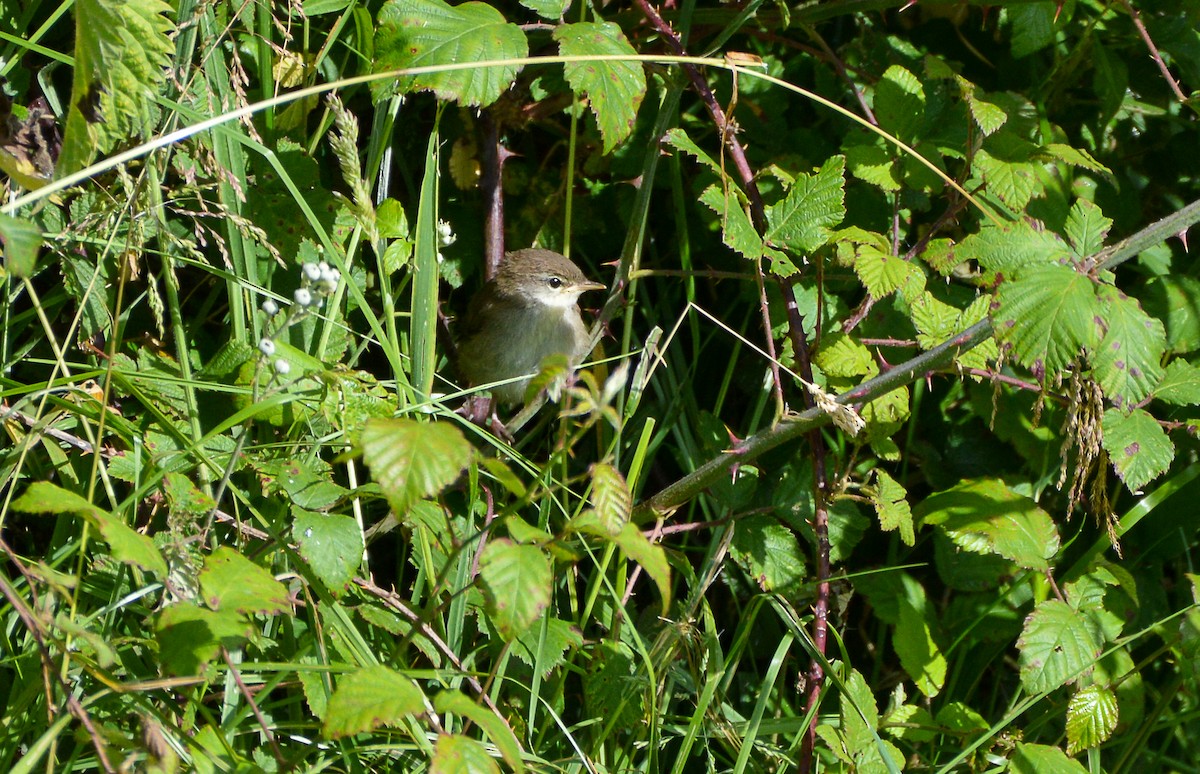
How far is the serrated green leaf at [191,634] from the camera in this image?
5.81 ft

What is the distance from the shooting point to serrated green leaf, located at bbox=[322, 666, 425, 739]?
169 cm

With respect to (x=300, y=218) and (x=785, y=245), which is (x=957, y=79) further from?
(x=300, y=218)

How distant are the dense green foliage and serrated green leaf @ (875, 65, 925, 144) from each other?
1 centimetres

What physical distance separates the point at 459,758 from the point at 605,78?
5.13 feet

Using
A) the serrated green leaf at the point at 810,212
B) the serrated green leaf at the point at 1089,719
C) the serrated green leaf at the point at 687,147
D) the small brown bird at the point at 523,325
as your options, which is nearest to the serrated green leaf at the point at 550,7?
the serrated green leaf at the point at 687,147

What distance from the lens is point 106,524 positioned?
176 cm

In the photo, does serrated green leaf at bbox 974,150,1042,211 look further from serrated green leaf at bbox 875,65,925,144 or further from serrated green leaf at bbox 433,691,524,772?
serrated green leaf at bbox 433,691,524,772

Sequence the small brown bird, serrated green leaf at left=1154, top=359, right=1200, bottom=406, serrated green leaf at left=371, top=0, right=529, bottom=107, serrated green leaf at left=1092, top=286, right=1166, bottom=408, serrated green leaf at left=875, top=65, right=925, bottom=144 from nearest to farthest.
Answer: serrated green leaf at left=1092, top=286, right=1166, bottom=408, serrated green leaf at left=371, top=0, right=529, bottom=107, serrated green leaf at left=1154, top=359, right=1200, bottom=406, serrated green leaf at left=875, top=65, right=925, bottom=144, the small brown bird

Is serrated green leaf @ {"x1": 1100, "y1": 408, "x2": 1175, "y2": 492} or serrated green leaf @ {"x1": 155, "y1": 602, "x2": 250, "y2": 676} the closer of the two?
serrated green leaf @ {"x1": 155, "y1": 602, "x2": 250, "y2": 676}

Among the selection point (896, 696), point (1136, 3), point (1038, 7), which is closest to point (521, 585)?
point (896, 696)

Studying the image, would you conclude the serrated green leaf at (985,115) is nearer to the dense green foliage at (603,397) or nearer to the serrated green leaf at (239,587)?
the dense green foliage at (603,397)

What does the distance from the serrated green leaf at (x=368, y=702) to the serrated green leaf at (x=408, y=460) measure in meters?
0.33

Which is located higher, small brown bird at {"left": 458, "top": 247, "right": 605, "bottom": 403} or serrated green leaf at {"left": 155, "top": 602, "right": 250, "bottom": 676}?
serrated green leaf at {"left": 155, "top": 602, "right": 250, "bottom": 676}

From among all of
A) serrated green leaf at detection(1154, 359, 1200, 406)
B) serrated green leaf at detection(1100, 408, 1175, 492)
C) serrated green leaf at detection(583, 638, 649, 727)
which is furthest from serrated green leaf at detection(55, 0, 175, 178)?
→ serrated green leaf at detection(1154, 359, 1200, 406)
